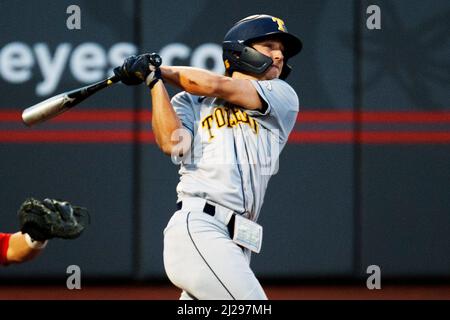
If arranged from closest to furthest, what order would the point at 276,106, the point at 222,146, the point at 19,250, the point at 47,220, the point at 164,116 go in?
1. the point at 47,220
2. the point at 19,250
3. the point at 164,116
4. the point at 222,146
5. the point at 276,106

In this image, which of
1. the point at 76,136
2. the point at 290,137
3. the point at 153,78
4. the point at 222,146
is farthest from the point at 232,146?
the point at 76,136

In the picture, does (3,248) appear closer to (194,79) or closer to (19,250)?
(19,250)

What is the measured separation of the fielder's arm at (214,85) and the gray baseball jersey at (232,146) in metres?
0.06

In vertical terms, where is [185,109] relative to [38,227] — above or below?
above

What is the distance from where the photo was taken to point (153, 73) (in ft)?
13.6

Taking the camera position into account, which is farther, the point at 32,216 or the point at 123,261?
the point at 123,261

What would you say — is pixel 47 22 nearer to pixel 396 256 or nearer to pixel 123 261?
pixel 123 261

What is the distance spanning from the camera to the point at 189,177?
4191mm

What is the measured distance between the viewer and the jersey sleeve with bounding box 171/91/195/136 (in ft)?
14.0

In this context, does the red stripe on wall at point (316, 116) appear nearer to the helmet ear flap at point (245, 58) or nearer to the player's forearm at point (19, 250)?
the helmet ear flap at point (245, 58)

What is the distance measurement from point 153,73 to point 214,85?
0.28 metres
